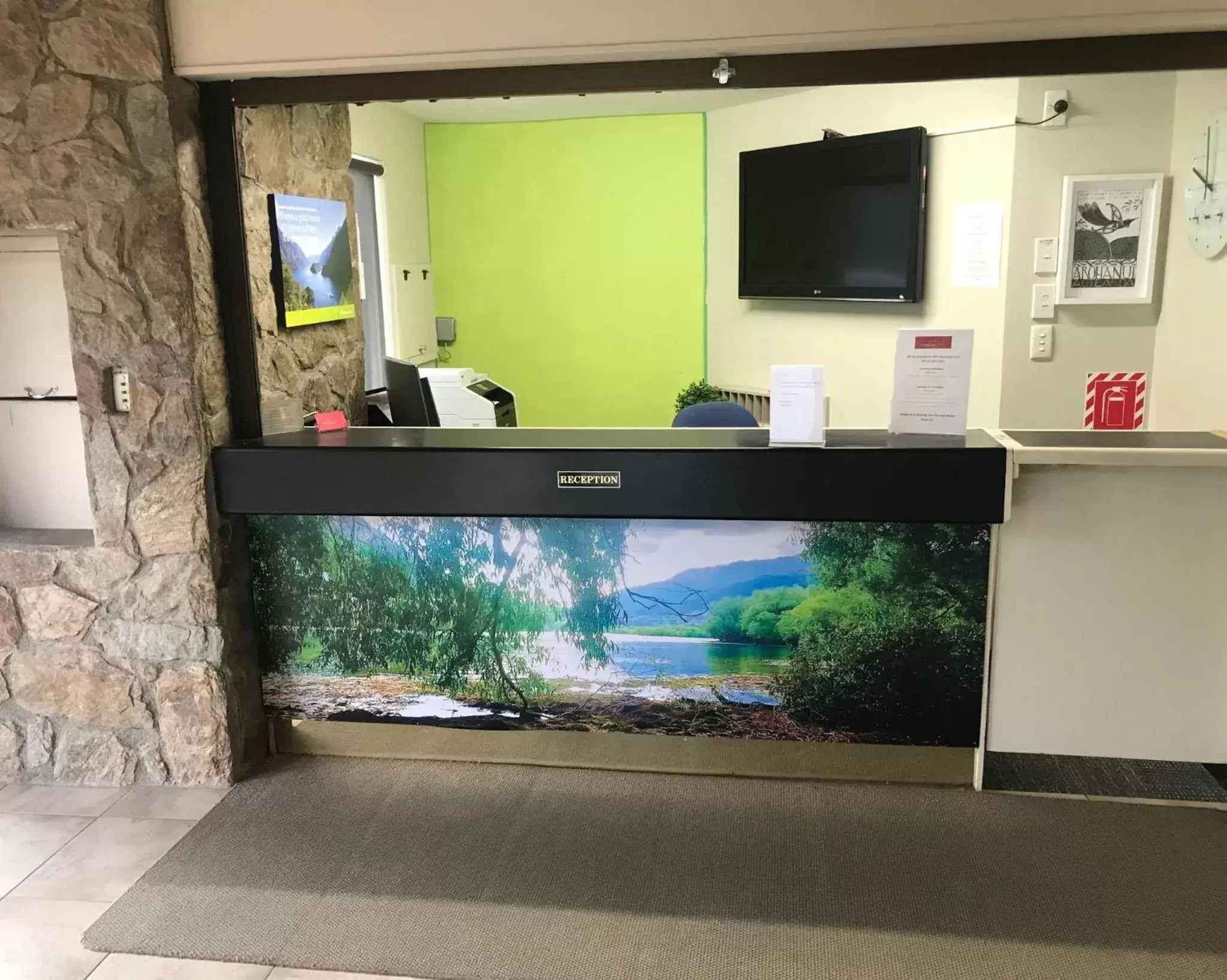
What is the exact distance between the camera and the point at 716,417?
3348 mm

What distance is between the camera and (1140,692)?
2.66 m

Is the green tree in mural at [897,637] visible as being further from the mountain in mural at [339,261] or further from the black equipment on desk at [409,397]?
the mountain in mural at [339,261]

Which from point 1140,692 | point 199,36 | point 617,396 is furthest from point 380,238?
point 1140,692

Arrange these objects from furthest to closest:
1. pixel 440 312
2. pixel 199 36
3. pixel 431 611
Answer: pixel 440 312, pixel 431 611, pixel 199 36

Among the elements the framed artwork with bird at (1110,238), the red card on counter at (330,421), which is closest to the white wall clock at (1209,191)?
the framed artwork with bird at (1110,238)

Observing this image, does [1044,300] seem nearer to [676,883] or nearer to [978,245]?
[978,245]

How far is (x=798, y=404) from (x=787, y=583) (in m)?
0.50

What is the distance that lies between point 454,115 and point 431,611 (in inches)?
134

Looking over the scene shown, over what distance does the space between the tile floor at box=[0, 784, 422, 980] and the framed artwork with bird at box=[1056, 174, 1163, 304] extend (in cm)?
344

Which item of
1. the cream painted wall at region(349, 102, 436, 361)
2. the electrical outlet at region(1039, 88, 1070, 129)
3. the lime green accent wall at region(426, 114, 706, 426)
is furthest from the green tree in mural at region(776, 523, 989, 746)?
the lime green accent wall at region(426, 114, 706, 426)

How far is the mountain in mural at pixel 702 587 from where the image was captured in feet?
8.84

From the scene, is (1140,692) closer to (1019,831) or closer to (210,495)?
(1019,831)

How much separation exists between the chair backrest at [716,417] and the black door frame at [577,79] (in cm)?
114

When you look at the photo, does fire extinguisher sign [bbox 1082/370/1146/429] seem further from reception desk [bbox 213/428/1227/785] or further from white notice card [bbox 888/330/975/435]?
white notice card [bbox 888/330/975/435]
